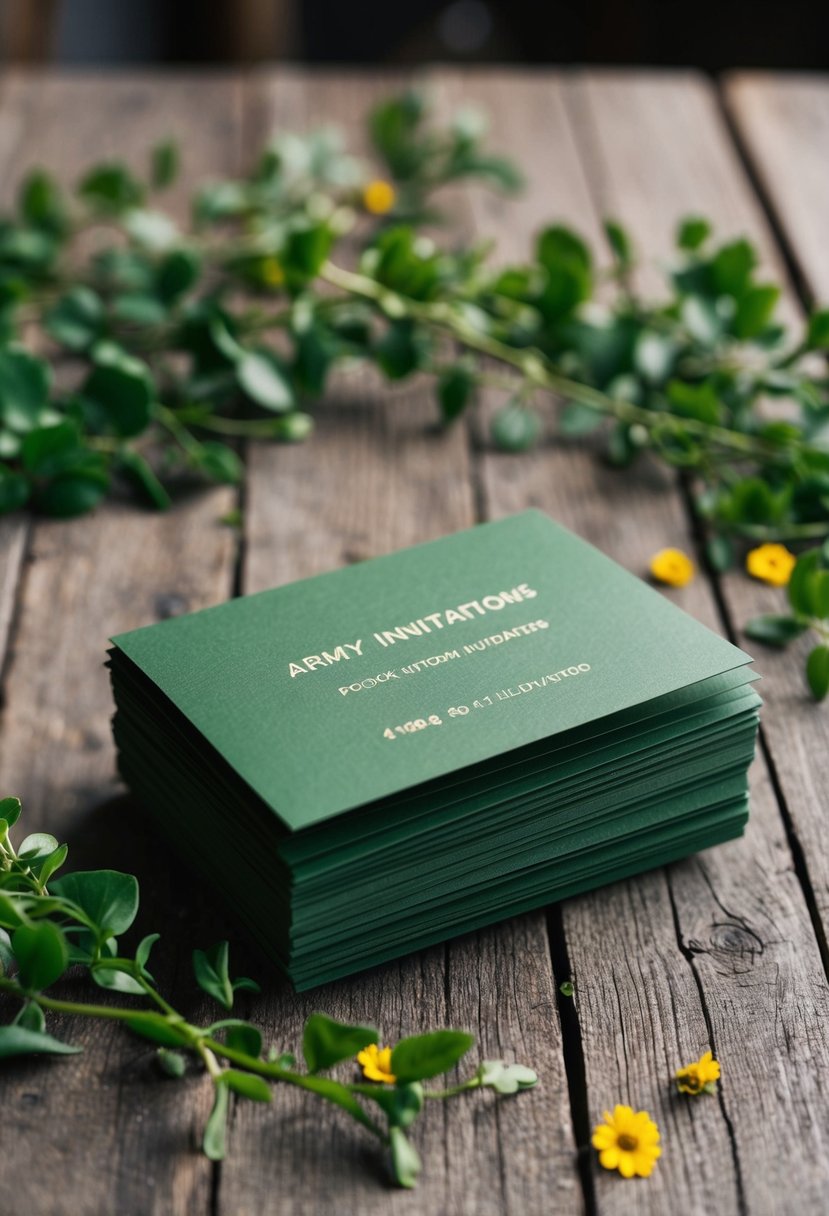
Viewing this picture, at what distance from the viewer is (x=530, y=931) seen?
862 mm

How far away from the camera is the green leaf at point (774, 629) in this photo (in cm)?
110

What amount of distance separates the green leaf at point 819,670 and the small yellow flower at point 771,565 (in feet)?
0.45

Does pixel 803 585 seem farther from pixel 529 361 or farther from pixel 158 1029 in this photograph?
pixel 158 1029

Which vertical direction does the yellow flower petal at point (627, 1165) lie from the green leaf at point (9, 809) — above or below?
above

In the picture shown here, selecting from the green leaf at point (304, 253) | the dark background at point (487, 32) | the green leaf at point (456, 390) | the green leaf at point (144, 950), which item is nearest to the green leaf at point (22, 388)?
the green leaf at point (304, 253)

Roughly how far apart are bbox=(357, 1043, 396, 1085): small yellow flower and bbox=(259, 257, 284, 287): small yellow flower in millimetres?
1047

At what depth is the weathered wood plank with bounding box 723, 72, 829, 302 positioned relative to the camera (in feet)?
5.65

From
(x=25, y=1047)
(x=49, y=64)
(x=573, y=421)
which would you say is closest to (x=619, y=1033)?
(x=25, y=1047)

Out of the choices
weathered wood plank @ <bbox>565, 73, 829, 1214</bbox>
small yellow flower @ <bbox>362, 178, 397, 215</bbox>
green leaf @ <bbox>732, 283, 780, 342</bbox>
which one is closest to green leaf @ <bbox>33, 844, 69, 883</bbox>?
weathered wood plank @ <bbox>565, 73, 829, 1214</bbox>

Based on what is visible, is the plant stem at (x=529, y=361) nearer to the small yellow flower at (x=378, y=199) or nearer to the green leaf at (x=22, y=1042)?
the small yellow flower at (x=378, y=199)

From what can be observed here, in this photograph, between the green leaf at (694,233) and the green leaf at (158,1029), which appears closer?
the green leaf at (158,1029)

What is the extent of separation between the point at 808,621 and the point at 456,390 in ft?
1.48

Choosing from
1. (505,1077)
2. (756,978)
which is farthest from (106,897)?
(756,978)

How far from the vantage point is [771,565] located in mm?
1188
